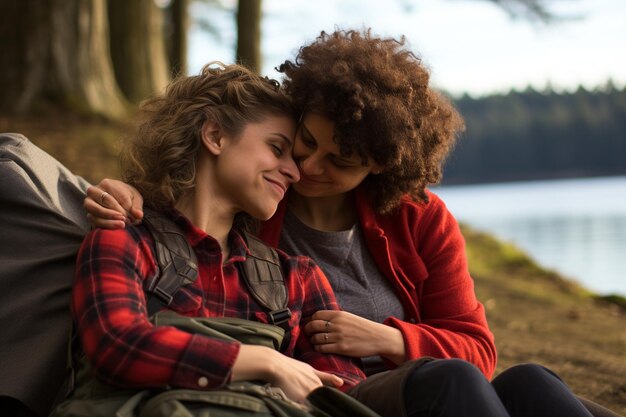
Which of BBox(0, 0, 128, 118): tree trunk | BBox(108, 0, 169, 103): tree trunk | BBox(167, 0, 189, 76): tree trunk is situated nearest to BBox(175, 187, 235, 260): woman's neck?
BBox(0, 0, 128, 118): tree trunk

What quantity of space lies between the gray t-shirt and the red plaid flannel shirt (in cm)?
43

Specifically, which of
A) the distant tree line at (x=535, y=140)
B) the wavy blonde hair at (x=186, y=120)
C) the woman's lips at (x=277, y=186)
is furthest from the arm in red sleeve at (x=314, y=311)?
the distant tree line at (x=535, y=140)

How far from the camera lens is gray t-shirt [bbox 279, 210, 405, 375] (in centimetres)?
281

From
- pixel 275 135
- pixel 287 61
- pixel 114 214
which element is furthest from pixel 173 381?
pixel 287 61

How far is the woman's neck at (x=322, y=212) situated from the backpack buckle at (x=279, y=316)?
0.59 m

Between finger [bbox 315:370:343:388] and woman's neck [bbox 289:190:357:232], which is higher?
woman's neck [bbox 289:190:357:232]

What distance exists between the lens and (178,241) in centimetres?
229

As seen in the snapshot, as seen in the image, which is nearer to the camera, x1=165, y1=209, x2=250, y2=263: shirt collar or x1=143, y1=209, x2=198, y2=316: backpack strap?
x1=143, y1=209, x2=198, y2=316: backpack strap

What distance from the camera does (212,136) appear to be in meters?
2.54

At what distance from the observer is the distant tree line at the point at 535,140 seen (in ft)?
130

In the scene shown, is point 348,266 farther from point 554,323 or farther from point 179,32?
point 179,32

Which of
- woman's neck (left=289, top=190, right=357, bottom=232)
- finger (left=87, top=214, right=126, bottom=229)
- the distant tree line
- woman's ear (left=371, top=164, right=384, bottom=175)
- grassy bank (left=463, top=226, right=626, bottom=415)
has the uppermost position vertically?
woman's ear (left=371, top=164, right=384, bottom=175)

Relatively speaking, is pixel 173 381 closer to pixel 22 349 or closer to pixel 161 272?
pixel 161 272

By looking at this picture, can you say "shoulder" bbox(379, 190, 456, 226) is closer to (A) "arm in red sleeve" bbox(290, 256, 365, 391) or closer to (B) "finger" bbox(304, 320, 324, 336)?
(A) "arm in red sleeve" bbox(290, 256, 365, 391)
